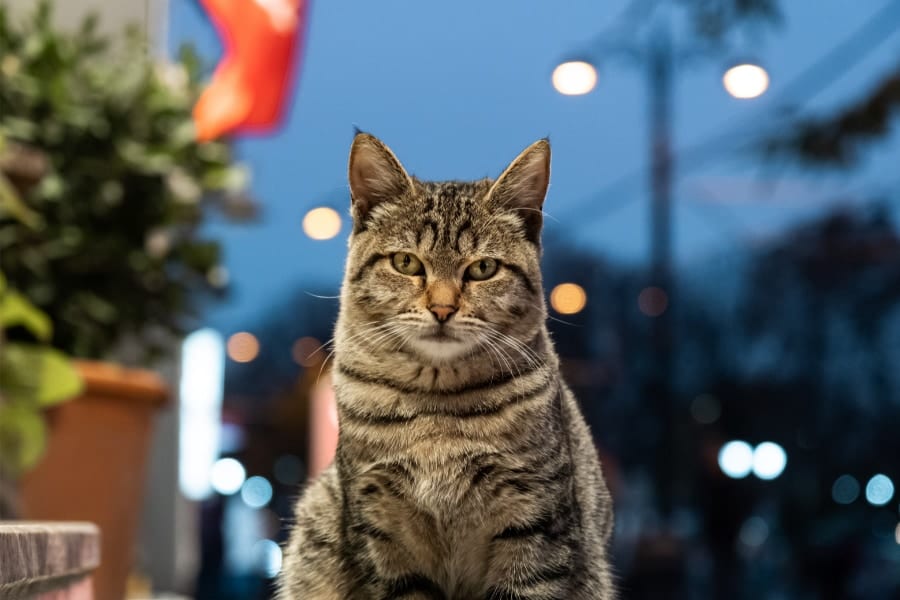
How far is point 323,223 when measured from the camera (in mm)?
2326

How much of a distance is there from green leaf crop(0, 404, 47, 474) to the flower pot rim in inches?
6.9

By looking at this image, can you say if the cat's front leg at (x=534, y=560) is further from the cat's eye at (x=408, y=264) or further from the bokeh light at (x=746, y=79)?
the bokeh light at (x=746, y=79)

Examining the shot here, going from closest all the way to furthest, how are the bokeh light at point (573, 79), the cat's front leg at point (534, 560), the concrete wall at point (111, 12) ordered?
the cat's front leg at point (534, 560) < the bokeh light at point (573, 79) < the concrete wall at point (111, 12)

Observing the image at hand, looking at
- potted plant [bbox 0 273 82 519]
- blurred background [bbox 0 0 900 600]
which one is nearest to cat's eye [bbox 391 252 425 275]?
potted plant [bbox 0 273 82 519]

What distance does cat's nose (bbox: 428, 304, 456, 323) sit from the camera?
0.96 metres

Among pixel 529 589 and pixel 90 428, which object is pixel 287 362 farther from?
pixel 529 589

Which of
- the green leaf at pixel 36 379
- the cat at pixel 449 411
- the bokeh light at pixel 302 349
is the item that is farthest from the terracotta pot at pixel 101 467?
the cat at pixel 449 411

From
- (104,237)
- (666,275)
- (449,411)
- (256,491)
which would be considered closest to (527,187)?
(449,411)

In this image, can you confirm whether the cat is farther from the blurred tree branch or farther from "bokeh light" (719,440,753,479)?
the blurred tree branch

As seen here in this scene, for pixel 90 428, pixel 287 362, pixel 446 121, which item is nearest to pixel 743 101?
pixel 446 121

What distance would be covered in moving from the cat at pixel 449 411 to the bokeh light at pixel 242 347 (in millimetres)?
2006

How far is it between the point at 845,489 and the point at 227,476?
1617 mm

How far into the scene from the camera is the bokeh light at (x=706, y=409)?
9.18 feet

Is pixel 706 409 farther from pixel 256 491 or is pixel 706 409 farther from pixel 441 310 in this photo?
pixel 441 310
